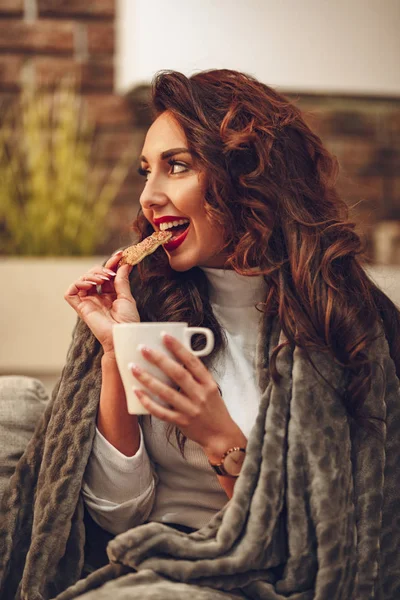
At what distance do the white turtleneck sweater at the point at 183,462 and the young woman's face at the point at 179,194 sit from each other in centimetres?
9

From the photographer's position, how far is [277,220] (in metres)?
1.49

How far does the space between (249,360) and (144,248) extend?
11.4 inches

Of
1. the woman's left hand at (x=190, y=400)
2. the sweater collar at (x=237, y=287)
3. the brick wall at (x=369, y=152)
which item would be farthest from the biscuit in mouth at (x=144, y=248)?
the brick wall at (x=369, y=152)

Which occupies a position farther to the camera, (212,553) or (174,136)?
(174,136)

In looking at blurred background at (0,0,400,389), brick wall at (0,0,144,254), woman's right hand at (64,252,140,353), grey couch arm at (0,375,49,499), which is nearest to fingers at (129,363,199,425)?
woman's right hand at (64,252,140,353)

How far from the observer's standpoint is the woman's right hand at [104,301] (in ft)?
4.47

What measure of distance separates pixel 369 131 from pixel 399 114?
154mm

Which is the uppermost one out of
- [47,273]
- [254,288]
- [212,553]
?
[254,288]

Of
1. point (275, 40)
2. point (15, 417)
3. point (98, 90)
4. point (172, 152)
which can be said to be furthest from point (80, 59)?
point (15, 417)

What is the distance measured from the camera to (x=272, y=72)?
9.78 ft

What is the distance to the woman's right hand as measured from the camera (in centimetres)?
136

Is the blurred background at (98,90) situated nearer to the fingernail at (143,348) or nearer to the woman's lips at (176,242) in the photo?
the woman's lips at (176,242)

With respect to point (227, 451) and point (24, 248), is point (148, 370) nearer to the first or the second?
point (227, 451)

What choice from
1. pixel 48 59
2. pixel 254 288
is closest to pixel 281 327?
pixel 254 288
